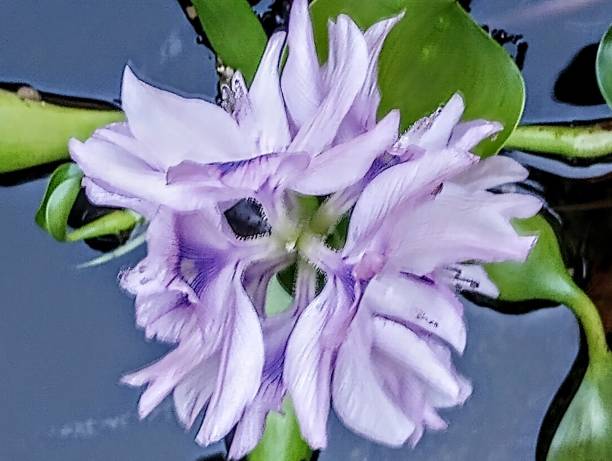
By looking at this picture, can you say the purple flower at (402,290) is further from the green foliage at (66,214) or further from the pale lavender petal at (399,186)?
the green foliage at (66,214)

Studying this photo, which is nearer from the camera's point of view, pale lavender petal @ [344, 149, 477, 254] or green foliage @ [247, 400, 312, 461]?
pale lavender petal @ [344, 149, 477, 254]

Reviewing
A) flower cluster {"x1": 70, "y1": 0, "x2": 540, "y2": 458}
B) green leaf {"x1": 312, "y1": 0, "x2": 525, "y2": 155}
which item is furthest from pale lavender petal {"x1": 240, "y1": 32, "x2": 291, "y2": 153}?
green leaf {"x1": 312, "y1": 0, "x2": 525, "y2": 155}

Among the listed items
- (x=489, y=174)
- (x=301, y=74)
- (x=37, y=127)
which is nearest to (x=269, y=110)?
(x=301, y=74)

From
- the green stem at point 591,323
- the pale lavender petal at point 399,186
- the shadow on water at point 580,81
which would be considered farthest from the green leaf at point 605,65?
the pale lavender petal at point 399,186

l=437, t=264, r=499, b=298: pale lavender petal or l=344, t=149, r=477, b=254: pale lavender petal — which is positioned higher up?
l=344, t=149, r=477, b=254: pale lavender petal

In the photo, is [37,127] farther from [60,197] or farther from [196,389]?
[196,389]

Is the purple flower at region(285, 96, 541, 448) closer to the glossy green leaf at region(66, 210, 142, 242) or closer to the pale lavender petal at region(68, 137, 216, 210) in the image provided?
the pale lavender petal at region(68, 137, 216, 210)
